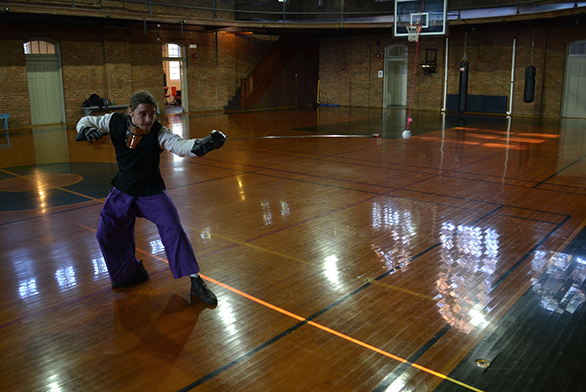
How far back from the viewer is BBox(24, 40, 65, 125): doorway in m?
15.5

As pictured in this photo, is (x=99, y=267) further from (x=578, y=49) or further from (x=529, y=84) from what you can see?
(x=578, y=49)

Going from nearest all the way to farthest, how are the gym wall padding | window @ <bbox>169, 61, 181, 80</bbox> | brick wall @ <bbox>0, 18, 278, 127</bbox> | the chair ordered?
brick wall @ <bbox>0, 18, 278, 127</bbox> → the gym wall padding → the chair → window @ <bbox>169, 61, 181, 80</bbox>

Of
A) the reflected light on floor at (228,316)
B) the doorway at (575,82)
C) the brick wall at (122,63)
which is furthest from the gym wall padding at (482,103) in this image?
the reflected light on floor at (228,316)

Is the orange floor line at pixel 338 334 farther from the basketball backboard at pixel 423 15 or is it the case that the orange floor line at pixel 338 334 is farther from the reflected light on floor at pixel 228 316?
the basketball backboard at pixel 423 15

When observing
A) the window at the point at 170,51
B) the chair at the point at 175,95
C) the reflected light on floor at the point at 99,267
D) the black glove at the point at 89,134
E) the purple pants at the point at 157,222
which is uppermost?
the window at the point at 170,51

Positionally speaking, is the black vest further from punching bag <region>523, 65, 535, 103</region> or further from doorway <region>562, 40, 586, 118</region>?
doorway <region>562, 40, 586, 118</region>

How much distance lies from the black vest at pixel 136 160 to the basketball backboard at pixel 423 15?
13508mm

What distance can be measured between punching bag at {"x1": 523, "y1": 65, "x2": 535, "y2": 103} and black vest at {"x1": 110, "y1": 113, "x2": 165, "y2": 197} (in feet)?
55.2

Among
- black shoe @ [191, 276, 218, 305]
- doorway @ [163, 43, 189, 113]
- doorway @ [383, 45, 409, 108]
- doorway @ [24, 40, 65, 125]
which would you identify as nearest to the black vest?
black shoe @ [191, 276, 218, 305]

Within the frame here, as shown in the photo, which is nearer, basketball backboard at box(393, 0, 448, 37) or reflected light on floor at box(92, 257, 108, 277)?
reflected light on floor at box(92, 257, 108, 277)

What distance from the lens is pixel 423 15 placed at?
625 inches

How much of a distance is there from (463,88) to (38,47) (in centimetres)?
1464

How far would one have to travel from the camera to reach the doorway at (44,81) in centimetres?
1551

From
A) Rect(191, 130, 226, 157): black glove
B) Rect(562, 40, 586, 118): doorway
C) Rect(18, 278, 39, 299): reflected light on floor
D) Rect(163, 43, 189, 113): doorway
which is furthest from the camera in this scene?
Rect(163, 43, 189, 113): doorway
